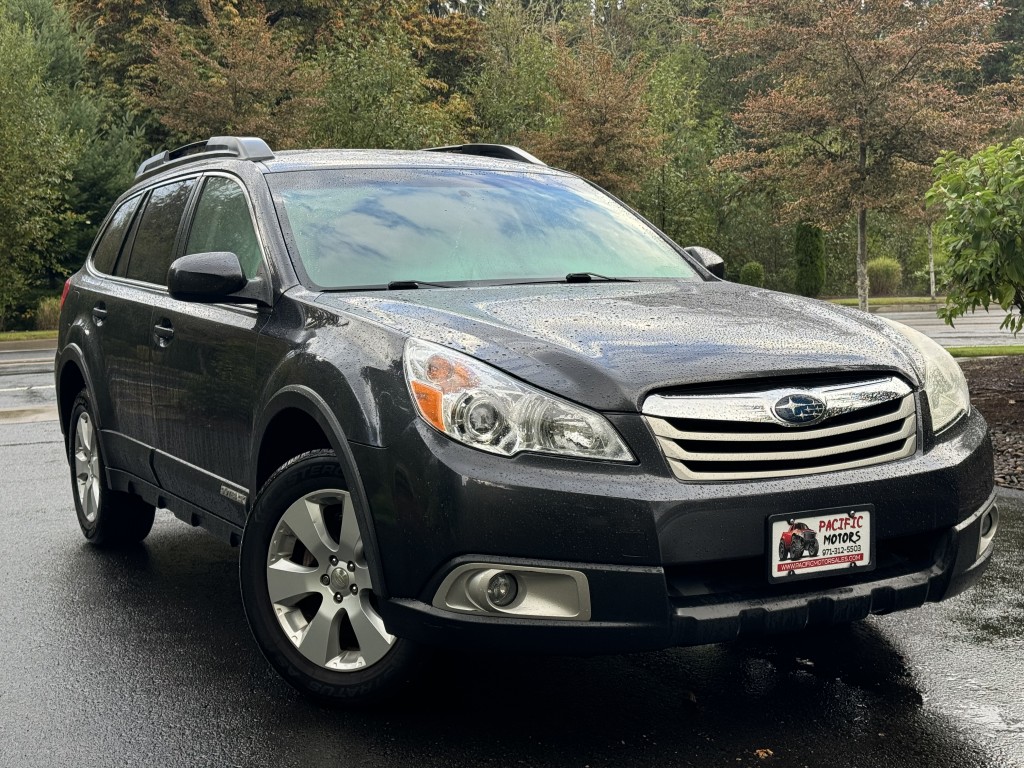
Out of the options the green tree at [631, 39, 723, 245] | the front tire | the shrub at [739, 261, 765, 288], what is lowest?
the shrub at [739, 261, 765, 288]

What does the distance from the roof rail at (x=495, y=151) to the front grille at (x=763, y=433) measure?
262 cm

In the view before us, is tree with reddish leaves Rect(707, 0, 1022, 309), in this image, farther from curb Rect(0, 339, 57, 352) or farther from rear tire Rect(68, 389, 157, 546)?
rear tire Rect(68, 389, 157, 546)

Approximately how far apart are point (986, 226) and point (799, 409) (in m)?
6.54

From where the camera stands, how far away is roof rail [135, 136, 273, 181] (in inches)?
199

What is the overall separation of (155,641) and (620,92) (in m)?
25.8

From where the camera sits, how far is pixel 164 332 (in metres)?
5.02

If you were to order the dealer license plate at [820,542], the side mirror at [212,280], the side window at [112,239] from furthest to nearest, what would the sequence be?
the side window at [112,239] → the side mirror at [212,280] → the dealer license plate at [820,542]

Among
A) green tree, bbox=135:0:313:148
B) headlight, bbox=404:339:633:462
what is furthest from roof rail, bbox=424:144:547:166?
green tree, bbox=135:0:313:148

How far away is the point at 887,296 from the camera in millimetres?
38438

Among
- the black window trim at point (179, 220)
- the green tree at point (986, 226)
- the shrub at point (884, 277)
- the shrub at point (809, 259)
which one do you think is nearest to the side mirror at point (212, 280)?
the black window trim at point (179, 220)

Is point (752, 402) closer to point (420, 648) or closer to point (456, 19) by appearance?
point (420, 648)

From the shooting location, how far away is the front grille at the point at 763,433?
3264 mm

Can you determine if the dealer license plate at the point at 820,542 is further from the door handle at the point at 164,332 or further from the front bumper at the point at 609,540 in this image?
the door handle at the point at 164,332

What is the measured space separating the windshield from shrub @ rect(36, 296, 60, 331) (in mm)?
26008
